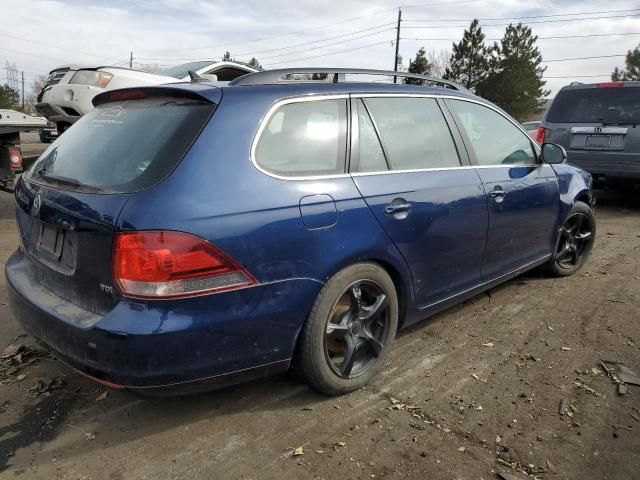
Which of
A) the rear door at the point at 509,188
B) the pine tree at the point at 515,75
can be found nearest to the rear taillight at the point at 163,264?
the rear door at the point at 509,188

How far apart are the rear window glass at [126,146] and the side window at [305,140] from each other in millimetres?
329

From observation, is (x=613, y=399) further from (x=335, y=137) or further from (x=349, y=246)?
(x=335, y=137)

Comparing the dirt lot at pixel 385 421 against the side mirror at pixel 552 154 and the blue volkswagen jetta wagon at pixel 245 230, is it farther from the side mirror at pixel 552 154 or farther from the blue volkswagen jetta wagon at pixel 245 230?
the side mirror at pixel 552 154

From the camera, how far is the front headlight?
7.02 m

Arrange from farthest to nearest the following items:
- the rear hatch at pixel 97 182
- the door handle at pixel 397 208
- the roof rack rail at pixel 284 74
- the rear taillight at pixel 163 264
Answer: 1. the door handle at pixel 397 208
2. the roof rack rail at pixel 284 74
3. the rear hatch at pixel 97 182
4. the rear taillight at pixel 163 264

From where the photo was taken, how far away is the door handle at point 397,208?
115 inches

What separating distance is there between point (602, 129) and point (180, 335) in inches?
285

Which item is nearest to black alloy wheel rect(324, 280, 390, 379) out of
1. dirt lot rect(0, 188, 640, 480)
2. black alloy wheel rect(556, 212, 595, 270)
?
dirt lot rect(0, 188, 640, 480)

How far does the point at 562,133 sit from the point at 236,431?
7126 millimetres

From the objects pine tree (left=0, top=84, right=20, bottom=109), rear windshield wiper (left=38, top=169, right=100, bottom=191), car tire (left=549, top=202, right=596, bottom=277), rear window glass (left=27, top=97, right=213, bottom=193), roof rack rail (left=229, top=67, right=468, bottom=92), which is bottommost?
car tire (left=549, top=202, right=596, bottom=277)

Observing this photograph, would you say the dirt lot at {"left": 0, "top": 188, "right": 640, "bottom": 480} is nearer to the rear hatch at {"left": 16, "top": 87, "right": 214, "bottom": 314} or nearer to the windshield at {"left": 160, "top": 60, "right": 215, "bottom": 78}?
the rear hatch at {"left": 16, "top": 87, "right": 214, "bottom": 314}

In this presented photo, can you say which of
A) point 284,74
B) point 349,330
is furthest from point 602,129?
point 349,330

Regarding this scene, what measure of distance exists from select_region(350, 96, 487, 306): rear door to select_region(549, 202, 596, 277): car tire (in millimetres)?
1531

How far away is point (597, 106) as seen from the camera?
766 centimetres
